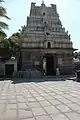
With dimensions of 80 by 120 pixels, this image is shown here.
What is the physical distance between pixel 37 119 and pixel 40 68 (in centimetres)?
2344

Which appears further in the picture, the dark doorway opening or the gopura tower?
the gopura tower

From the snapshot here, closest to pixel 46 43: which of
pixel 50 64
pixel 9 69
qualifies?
pixel 50 64

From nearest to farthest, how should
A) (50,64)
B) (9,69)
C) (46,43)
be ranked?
(9,69), (46,43), (50,64)

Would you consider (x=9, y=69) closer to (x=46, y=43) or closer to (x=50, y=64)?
(x=46, y=43)

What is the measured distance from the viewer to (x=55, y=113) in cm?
494

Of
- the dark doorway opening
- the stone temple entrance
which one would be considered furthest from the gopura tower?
the dark doorway opening

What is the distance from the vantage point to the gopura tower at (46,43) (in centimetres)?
2798

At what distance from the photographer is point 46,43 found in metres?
28.4

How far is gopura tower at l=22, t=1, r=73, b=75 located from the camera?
2798 cm

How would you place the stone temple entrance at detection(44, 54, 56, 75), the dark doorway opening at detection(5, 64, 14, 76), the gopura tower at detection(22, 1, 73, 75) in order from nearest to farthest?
the dark doorway opening at detection(5, 64, 14, 76) < the gopura tower at detection(22, 1, 73, 75) < the stone temple entrance at detection(44, 54, 56, 75)

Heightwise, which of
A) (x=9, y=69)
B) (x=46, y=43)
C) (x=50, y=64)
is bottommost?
(x=9, y=69)

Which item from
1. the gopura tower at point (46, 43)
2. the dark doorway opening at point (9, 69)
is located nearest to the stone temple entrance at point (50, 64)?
the gopura tower at point (46, 43)

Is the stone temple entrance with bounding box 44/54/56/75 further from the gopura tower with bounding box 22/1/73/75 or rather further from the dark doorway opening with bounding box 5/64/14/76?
the dark doorway opening with bounding box 5/64/14/76

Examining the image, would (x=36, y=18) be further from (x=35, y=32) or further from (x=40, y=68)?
(x=40, y=68)
